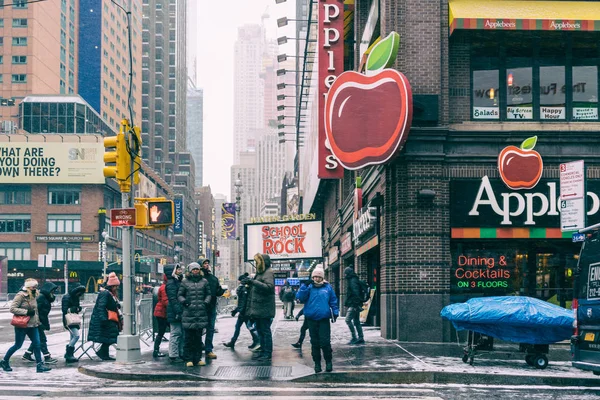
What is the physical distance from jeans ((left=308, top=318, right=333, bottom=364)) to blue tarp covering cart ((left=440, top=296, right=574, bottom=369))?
2523mm

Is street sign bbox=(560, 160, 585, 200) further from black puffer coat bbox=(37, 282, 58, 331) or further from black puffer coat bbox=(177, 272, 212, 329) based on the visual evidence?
black puffer coat bbox=(37, 282, 58, 331)

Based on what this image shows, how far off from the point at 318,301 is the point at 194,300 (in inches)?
90.7

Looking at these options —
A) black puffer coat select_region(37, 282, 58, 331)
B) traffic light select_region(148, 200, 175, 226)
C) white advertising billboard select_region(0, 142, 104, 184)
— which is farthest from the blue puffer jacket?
white advertising billboard select_region(0, 142, 104, 184)

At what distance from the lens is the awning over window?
17031 millimetres

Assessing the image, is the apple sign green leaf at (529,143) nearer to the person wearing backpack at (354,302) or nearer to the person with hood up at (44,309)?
the person wearing backpack at (354,302)

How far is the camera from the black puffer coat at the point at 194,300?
1277 cm

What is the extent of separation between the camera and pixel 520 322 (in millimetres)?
12539

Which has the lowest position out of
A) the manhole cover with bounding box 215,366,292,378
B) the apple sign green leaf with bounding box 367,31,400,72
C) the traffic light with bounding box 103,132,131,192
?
the manhole cover with bounding box 215,366,292,378

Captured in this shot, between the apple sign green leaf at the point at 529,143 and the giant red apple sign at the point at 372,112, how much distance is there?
10.0 ft

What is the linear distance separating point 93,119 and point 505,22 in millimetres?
92523

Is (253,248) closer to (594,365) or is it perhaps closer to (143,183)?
(594,365)

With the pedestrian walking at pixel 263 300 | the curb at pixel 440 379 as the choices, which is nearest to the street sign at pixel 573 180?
the curb at pixel 440 379

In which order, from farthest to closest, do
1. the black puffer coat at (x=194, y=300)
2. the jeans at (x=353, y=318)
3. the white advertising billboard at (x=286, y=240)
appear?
the white advertising billboard at (x=286, y=240) → the jeans at (x=353, y=318) → the black puffer coat at (x=194, y=300)

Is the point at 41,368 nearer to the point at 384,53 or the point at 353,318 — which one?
the point at 353,318
